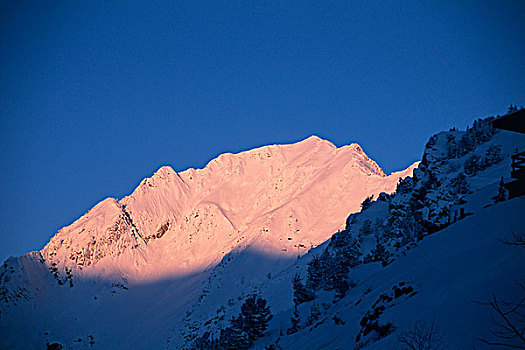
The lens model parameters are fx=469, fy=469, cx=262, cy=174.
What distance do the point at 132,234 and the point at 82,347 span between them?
68890mm

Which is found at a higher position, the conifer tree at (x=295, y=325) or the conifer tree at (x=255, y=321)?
the conifer tree at (x=255, y=321)

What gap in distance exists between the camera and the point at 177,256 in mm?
170000

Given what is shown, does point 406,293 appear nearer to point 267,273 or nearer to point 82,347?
point 267,273

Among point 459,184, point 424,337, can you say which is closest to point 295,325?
point 424,337

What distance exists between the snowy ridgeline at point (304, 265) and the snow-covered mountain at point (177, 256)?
1.87 feet

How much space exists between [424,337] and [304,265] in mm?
68000

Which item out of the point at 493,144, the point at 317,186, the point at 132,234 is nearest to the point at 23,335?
the point at 132,234

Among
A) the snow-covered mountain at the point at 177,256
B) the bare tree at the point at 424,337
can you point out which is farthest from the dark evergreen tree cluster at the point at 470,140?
the snow-covered mountain at the point at 177,256

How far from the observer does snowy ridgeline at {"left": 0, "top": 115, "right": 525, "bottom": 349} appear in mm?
11750

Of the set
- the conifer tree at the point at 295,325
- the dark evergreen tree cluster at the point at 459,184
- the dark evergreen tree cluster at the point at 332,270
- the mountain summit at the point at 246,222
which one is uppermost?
the mountain summit at the point at 246,222

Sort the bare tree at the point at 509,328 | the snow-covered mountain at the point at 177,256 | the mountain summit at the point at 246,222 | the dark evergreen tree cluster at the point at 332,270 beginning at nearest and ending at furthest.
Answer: the bare tree at the point at 509,328 → the dark evergreen tree cluster at the point at 332,270 → the snow-covered mountain at the point at 177,256 → the mountain summit at the point at 246,222

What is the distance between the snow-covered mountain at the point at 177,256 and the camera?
108m

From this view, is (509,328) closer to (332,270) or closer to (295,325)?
(295,325)

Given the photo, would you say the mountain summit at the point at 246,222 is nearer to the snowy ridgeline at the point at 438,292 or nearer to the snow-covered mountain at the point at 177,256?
the snow-covered mountain at the point at 177,256
